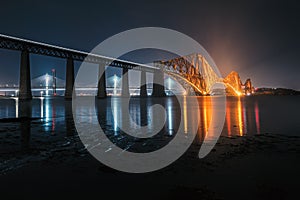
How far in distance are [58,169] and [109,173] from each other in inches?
36.6

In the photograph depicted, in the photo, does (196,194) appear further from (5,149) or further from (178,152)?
(5,149)

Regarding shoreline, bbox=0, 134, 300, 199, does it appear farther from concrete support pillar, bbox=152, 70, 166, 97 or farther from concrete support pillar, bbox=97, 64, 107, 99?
concrete support pillar, bbox=152, 70, 166, 97

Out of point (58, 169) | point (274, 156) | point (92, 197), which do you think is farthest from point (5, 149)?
point (274, 156)

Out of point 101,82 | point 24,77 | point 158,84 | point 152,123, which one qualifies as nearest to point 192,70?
point 158,84

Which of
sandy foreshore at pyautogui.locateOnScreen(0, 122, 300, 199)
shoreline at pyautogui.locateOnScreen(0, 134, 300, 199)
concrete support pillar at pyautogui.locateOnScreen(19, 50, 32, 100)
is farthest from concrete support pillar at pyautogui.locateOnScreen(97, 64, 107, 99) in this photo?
shoreline at pyautogui.locateOnScreen(0, 134, 300, 199)

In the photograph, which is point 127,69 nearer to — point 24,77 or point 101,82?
point 101,82

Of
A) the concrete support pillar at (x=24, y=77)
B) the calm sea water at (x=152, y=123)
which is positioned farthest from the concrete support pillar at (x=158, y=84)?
the calm sea water at (x=152, y=123)

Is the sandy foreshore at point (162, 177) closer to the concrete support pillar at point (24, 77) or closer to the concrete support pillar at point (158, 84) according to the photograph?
the concrete support pillar at point (24, 77)

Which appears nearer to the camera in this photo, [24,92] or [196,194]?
[196,194]

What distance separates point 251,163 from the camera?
3.97 meters

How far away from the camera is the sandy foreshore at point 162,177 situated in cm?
275

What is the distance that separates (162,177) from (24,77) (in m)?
40.4

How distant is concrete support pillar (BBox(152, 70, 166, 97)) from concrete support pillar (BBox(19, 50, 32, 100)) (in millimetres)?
42167

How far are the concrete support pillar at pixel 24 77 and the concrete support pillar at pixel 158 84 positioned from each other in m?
42.2
